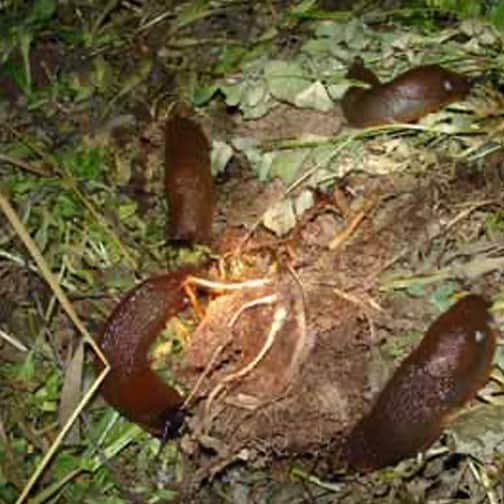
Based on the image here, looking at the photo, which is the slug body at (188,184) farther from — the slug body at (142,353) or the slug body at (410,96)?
the slug body at (410,96)

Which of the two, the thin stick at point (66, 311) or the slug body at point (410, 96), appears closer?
the thin stick at point (66, 311)

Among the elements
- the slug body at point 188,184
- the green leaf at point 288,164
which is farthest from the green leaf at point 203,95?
the green leaf at point 288,164

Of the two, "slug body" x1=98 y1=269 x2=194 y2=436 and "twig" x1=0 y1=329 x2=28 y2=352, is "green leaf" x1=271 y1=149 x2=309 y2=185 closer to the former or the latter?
"slug body" x1=98 y1=269 x2=194 y2=436

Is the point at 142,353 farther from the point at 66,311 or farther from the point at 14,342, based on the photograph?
the point at 14,342

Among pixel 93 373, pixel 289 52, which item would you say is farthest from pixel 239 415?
pixel 289 52

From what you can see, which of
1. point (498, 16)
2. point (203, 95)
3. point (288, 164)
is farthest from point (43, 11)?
point (498, 16)
